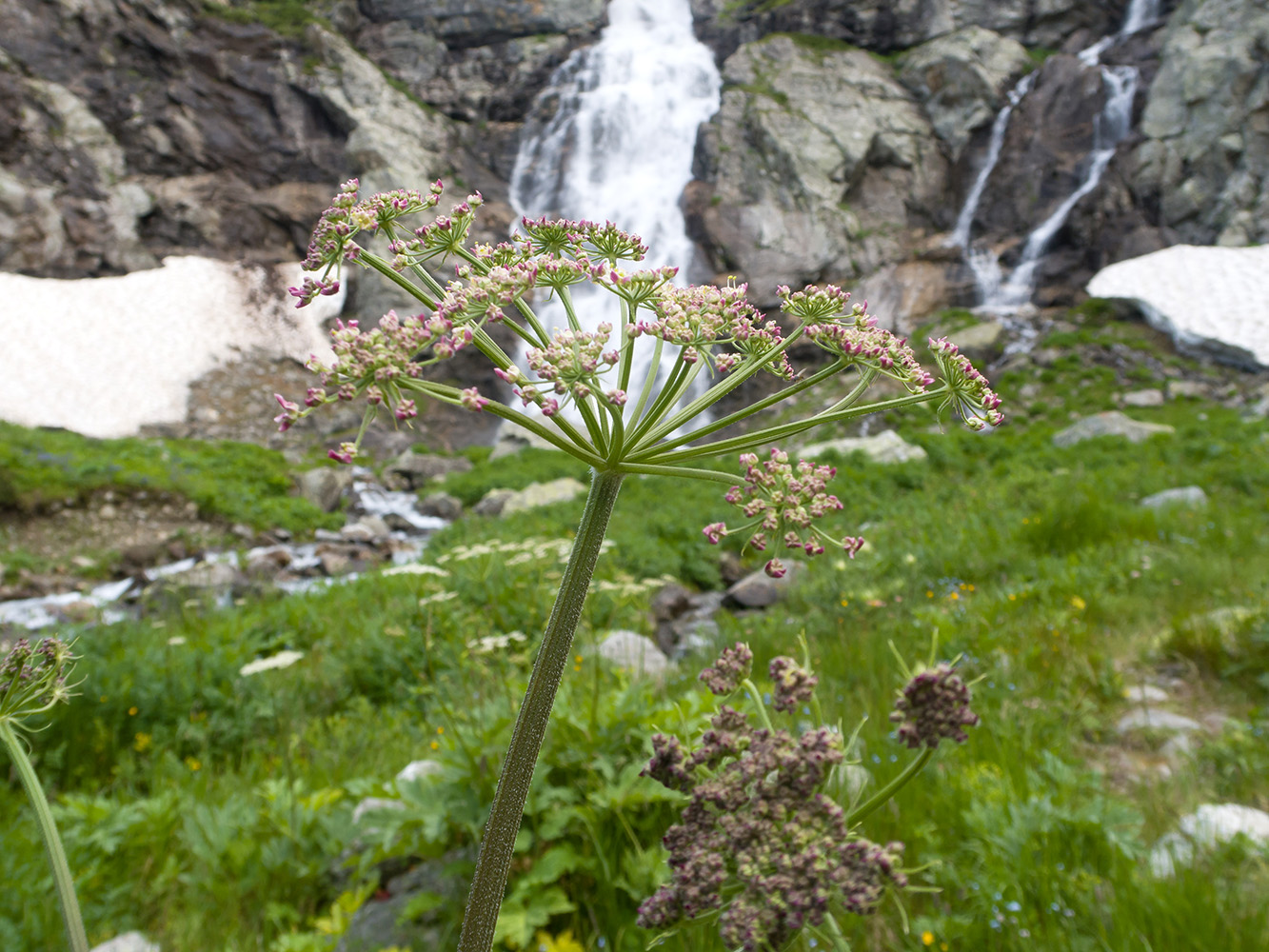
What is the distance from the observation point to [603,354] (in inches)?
42.1

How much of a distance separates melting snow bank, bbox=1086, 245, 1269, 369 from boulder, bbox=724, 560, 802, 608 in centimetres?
2040

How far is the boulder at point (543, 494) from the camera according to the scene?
17812 millimetres

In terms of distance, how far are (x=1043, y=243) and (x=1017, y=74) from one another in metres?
12.0

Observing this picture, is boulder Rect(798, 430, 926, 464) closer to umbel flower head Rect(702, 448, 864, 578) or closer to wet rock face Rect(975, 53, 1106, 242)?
umbel flower head Rect(702, 448, 864, 578)

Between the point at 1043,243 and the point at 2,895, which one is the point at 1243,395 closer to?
the point at 1043,243

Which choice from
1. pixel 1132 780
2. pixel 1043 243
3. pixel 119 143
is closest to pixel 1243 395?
pixel 1043 243

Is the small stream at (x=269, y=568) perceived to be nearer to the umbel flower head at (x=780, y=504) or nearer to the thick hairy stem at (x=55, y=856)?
the thick hairy stem at (x=55, y=856)

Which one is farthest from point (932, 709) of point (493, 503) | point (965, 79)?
point (965, 79)

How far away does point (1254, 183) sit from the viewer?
27406mm

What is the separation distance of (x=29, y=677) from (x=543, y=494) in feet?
57.7

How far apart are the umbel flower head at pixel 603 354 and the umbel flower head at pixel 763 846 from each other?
279 mm

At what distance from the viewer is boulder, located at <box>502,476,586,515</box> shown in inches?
701

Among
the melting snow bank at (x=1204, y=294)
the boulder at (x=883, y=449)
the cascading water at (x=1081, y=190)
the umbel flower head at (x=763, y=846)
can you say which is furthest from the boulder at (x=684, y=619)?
the cascading water at (x=1081, y=190)

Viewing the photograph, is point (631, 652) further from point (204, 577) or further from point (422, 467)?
point (422, 467)
